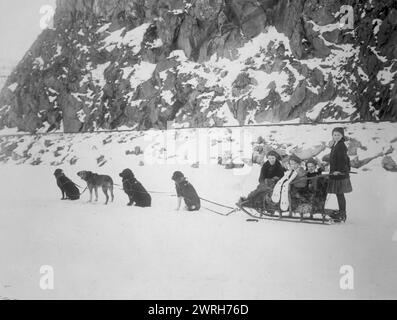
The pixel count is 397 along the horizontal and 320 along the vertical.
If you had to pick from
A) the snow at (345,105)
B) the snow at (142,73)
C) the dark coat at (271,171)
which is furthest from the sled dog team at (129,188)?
the snow at (345,105)

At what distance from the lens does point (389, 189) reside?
7.91 feet

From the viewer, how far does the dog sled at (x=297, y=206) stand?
8.02ft

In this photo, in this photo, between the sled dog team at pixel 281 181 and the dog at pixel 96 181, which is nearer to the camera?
the sled dog team at pixel 281 181

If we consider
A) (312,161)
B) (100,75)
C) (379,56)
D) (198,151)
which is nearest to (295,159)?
(312,161)

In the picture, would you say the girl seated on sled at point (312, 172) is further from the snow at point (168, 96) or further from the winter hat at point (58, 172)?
the winter hat at point (58, 172)

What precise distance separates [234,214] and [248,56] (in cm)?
107

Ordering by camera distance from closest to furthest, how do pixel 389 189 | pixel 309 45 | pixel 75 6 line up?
pixel 389 189
pixel 309 45
pixel 75 6

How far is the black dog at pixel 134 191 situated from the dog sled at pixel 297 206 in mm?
652

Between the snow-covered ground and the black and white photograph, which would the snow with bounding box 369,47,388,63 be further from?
the snow-covered ground

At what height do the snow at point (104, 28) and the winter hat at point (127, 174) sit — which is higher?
the snow at point (104, 28)

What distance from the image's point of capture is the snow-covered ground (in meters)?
2.43

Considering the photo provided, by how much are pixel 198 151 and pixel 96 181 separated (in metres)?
0.75

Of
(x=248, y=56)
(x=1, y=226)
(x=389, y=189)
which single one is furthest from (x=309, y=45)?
(x=1, y=226)
